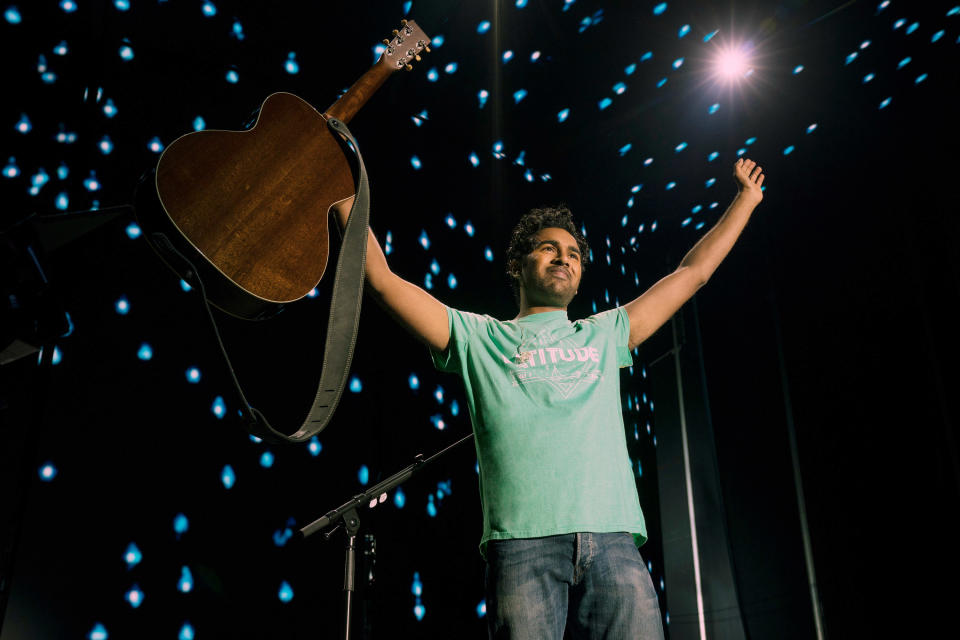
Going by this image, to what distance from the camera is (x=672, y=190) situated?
12.5ft

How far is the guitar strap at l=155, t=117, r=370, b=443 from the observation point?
1194 millimetres

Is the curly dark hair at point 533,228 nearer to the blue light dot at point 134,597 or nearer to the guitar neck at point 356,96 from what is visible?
the guitar neck at point 356,96

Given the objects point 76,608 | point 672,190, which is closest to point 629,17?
point 672,190

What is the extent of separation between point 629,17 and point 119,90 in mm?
1932

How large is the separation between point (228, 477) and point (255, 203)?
1.00 meters

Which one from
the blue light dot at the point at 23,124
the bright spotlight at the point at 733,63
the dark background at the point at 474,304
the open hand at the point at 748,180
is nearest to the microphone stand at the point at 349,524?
the dark background at the point at 474,304

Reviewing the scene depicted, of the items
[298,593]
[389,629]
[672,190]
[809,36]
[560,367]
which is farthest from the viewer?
[672,190]

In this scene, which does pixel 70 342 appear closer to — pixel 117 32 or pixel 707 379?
pixel 117 32

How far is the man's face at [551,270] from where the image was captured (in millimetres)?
1818

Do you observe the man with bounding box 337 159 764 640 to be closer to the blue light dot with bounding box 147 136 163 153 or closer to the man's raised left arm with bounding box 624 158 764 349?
the man's raised left arm with bounding box 624 158 764 349

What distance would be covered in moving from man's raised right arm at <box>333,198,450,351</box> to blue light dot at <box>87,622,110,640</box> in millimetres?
1066

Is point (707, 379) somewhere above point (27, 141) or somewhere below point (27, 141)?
below

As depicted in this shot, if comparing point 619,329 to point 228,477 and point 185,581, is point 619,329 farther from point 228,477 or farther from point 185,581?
point 185,581

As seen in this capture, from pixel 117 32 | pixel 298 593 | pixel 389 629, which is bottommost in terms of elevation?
pixel 389 629
